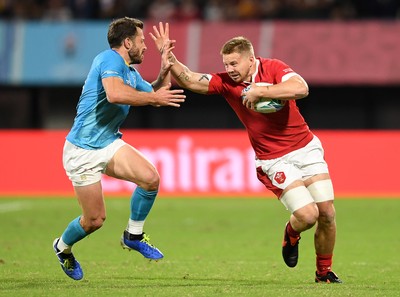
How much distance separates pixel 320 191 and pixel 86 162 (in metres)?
2.40

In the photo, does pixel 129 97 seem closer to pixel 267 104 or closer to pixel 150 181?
pixel 150 181

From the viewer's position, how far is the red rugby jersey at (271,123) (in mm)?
9625

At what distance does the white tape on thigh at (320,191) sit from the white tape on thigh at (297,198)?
0.15m

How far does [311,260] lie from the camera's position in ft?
38.8

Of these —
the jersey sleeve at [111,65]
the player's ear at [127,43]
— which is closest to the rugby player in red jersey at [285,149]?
the player's ear at [127,43]

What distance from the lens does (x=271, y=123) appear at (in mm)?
9648

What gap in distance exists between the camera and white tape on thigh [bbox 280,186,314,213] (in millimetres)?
9281

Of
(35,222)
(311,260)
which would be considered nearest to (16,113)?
(35,222)

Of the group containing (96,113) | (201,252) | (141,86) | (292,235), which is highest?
(141,86)

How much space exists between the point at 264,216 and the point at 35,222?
4.16 meters

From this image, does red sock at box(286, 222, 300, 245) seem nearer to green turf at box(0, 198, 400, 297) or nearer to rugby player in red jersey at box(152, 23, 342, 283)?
rugby player in red jersey at box(152, 23, 342, 283)

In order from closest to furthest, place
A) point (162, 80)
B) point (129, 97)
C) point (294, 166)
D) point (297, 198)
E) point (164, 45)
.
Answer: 1. point (129, 97)
2. point (297, 198)
3. point (294, 166)
4. point (164, 45)
5. point (162, 80)

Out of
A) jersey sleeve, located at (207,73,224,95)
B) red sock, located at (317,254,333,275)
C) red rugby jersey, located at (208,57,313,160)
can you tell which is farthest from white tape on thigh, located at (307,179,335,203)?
jersey sleeve, located at (207,73,224,95)

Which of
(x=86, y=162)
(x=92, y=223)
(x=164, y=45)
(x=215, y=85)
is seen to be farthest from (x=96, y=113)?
(x=215, y=85)
